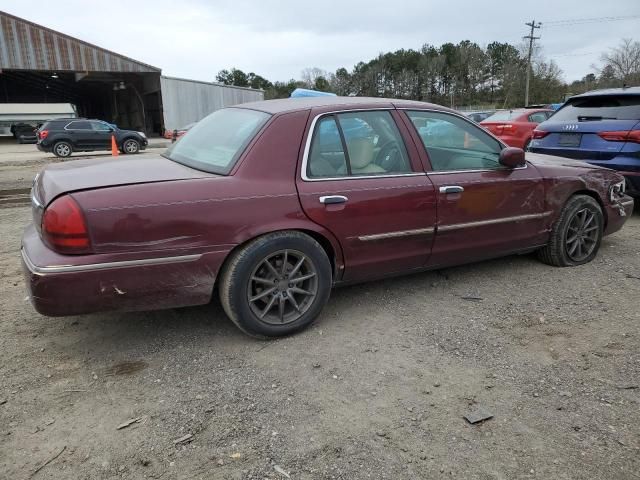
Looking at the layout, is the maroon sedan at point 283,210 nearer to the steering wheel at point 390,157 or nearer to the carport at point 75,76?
the steering wheel at point 390,157

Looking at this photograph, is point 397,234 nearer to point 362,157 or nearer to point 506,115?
point 362,157

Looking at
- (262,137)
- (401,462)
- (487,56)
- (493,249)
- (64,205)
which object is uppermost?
(487,56)

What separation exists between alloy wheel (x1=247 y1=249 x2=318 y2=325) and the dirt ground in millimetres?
190

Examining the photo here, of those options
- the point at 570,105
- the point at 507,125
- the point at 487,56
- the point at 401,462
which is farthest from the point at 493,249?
the point at 487,56

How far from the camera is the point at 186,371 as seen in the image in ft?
9.31

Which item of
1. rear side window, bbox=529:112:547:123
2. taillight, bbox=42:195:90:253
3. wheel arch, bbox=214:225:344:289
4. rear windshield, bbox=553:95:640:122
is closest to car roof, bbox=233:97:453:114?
wheel arch, bbox=214:225:344:289

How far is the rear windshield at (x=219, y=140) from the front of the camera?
3152 mm

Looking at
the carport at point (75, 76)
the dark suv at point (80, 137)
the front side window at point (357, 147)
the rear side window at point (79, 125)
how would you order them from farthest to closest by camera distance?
1. the carport at point (75, 76)
2. the rear side window at point (79, 125)
3. the dark suv at point (80, 137)
4. the front side window at point (357, 147)

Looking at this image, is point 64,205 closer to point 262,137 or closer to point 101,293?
point 101,293

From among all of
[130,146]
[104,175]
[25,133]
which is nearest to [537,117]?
[104,175]

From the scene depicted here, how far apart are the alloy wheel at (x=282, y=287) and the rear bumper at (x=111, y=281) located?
0.29 metres

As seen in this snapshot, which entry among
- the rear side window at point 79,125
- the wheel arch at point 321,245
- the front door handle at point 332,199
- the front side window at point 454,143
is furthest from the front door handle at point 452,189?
the rear side window at point 79,125

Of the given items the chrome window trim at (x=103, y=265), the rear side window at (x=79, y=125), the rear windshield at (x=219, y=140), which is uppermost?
the rear side window at (x=79, y=125)

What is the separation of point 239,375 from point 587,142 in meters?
5.33
